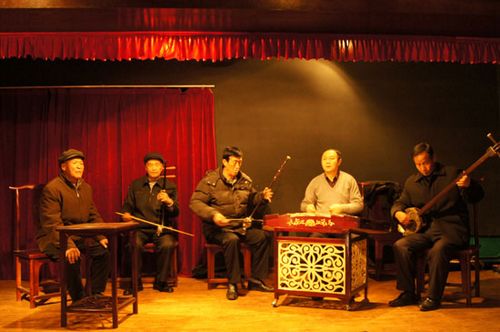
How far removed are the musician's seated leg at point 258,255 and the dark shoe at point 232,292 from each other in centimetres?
34

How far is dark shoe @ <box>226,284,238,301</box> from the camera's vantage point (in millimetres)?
6004

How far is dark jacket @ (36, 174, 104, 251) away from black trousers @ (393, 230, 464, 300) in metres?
2.66

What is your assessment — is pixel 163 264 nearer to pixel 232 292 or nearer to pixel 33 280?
pixel 232 292

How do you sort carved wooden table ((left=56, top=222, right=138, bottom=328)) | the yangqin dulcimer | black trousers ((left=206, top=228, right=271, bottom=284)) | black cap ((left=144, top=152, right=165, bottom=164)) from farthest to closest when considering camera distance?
black cap ((left=144, top=152, right=165, bottom=164))
black trousers ((left=206, top=228, right=271, bottom=284))
the yangqin dulcimer
carved wooden table ((left=56, top=222, right=138, bottom=328))

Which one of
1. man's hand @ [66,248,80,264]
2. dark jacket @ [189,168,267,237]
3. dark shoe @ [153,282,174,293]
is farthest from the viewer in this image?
dark jacket @ [189,168,267,237]

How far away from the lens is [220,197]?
657cm

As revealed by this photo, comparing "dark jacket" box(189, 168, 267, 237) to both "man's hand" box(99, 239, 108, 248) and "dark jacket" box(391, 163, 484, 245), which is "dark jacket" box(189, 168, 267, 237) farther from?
"dark jacket" box(391, 163, 484, 245)

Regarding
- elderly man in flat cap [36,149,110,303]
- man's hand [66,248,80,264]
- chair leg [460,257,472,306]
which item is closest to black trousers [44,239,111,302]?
elderly man in flat cap [36,149,110,303]

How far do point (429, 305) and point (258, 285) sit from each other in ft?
5.55

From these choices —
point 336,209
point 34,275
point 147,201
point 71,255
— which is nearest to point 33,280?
point 34,275

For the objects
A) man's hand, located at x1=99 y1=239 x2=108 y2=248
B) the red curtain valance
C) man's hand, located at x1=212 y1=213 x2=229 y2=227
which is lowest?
man's hand, located at x1=99 y1=239 x2=108 y2=248

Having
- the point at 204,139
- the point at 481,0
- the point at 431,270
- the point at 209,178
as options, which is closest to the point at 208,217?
the point at 209,178

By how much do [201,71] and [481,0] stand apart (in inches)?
119

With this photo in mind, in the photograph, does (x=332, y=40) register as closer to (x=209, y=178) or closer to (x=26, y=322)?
(x=209, y=178)
